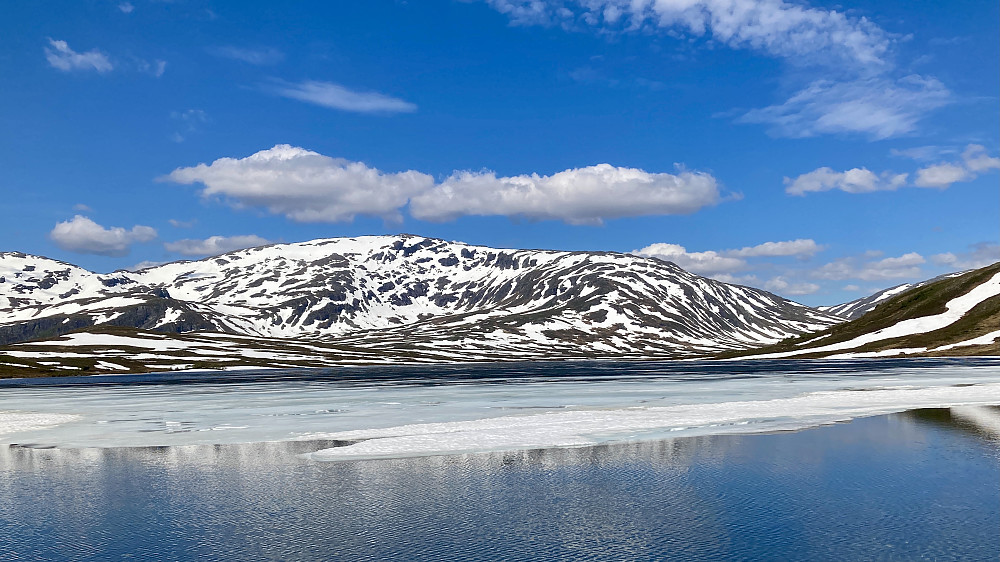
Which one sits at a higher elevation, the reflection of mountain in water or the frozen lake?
the frozen lake

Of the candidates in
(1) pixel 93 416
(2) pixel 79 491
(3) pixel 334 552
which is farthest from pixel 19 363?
(3) pixel 334 552

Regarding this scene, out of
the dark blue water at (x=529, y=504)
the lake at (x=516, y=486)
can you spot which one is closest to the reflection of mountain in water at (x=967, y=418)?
the lake at (x=516, y=486)

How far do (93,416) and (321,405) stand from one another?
17234 mm

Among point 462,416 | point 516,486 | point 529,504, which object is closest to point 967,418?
point 462,416

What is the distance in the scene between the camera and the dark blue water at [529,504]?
1928 centimetres

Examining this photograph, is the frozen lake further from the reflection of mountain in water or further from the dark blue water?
the dark blue water

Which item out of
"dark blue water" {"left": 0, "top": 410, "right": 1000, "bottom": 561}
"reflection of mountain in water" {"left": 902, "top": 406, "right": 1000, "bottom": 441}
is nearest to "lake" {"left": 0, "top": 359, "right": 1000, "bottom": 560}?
"dark blue water" {"left": 0, "top": 410, "right": 1000, "bottom": 561}

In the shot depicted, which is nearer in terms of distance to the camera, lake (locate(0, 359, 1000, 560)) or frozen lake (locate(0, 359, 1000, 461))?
lake (locate(0, 359, 1000, 560))

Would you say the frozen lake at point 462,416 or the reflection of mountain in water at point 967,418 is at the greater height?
the frozen lake at point 462,416

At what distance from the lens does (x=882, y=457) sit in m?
31.7

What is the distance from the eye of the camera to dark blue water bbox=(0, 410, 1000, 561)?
63.3ft

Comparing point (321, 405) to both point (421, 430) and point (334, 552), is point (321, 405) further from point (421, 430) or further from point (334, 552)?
point (334, 552)

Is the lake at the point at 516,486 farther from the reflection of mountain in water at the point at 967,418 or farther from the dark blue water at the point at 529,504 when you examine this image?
the reflection of mountain in water at the point at 967,418

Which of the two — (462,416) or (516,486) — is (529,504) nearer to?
(516,486)
